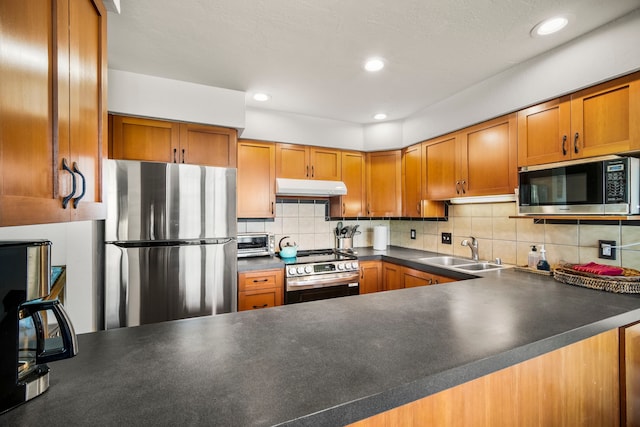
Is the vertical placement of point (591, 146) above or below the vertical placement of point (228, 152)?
below

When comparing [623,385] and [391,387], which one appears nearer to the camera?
[391,387]

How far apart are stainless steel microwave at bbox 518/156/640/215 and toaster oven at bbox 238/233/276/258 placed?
7.07 feet

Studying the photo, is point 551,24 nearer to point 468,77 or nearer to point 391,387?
point 468,77

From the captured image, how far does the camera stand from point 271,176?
2.94 meters

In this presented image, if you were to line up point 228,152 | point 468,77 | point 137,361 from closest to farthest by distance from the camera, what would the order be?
point 137,361
point 468,77
point 228,152

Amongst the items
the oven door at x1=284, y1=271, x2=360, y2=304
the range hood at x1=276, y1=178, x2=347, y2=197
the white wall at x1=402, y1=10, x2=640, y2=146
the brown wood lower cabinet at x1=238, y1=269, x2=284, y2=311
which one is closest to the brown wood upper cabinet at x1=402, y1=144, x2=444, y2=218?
the white wall at x1=402, y1=10, x2=640, y2=146

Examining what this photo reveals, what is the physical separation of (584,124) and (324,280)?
7.22 feet

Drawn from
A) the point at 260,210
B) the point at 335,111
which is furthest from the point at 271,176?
the point at 335,111

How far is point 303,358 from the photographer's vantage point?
853 mm

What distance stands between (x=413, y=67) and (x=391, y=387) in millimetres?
2100

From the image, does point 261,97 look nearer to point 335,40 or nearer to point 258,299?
point 335,40

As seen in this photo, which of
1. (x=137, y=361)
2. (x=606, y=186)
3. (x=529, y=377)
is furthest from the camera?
(x=606, y=186)

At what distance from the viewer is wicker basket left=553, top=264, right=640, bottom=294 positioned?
1.53 meters

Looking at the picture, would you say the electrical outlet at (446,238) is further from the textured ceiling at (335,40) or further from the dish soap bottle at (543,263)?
the textured ceiling at (335,40)
